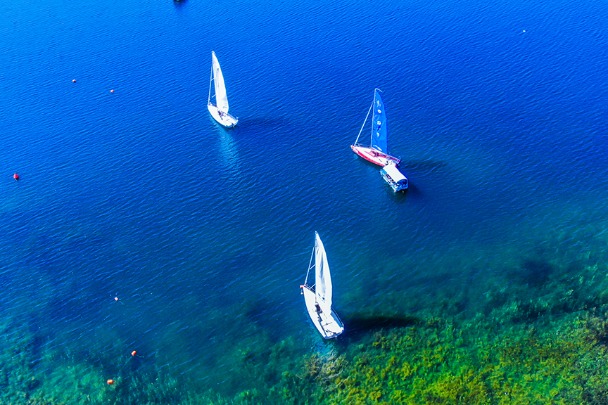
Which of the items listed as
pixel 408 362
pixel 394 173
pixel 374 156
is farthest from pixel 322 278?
pixel 374 156

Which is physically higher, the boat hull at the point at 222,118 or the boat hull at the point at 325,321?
the boat hull at the point at 222,118

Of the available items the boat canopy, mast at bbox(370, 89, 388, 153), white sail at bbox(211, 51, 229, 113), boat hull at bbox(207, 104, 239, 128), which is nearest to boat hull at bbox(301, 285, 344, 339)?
the boat canopy

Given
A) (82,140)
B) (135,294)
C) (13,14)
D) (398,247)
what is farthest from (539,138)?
(13,14)

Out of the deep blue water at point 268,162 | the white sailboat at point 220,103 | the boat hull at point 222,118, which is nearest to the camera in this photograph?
the deep blue water at point 268,162

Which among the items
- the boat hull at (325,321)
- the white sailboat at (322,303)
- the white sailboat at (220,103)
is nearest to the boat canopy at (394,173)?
the white sailboat at (322,303)

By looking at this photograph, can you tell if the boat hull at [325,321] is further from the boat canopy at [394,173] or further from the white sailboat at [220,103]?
the white sailboat at [220,103]

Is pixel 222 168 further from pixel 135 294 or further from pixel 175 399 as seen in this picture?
pixel 175 399

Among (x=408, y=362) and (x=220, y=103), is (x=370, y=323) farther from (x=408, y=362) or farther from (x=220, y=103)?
(x=220, y=103)
